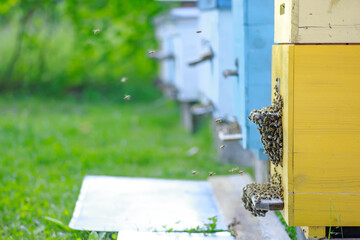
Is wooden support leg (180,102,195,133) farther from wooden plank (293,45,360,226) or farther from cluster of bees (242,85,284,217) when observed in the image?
wooden plank (293,45,360,226)

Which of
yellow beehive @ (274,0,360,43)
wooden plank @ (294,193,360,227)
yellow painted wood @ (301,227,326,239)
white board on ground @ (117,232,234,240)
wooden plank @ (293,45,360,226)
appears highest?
yellow beehive @ (274,0,360,43)

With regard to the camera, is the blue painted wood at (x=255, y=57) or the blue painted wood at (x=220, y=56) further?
the blue painted wood at (x=220, y=56)

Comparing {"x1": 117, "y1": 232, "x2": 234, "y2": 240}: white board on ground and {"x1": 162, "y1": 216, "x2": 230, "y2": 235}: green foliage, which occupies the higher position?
{"x1": 117, "y1": 232, "x2": 234, "y2": 240}: white board on ground

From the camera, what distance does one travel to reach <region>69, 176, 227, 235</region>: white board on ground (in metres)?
3.72

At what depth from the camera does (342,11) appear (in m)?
2.56

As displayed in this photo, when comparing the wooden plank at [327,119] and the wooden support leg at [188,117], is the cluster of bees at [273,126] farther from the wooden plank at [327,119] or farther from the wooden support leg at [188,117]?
the wooden support leg at [188,117]

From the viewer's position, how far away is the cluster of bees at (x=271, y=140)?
2.71 metres

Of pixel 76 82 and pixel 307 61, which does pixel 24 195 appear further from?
Answer: pixel 76 82

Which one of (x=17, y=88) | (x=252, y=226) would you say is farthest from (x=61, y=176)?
(x=17, y=88)

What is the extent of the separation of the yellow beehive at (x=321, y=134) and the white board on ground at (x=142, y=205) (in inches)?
44.9

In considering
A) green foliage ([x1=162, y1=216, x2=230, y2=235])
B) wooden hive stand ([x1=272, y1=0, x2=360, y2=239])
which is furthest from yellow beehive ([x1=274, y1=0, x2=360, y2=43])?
green foliage ([x1=162, y1=216, x2=230, y2=235])

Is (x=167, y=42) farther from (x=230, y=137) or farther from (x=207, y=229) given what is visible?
(x=207, y=229)

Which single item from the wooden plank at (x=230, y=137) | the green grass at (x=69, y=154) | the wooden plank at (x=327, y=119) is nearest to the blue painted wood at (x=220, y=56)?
the wooden plank at (x=230, y=137)

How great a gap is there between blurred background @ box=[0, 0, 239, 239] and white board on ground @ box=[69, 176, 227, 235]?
161mm
